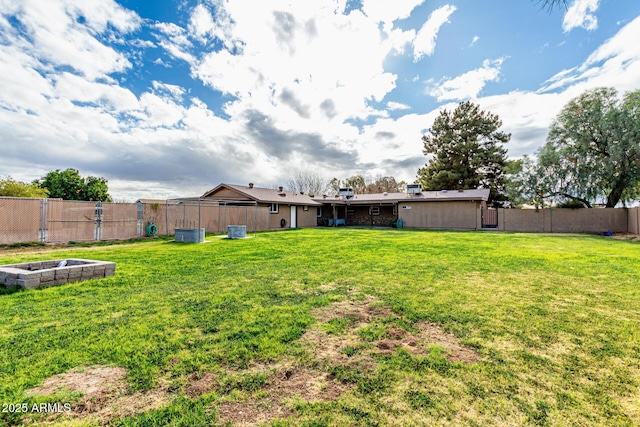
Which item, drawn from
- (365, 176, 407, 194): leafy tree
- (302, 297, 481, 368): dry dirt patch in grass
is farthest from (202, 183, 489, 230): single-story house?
(302, 297, 481, 368): dry dirt patch in grass

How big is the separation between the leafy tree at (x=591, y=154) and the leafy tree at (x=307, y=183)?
A: 27091 millimetres

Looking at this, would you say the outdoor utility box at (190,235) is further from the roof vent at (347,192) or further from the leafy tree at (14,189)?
the roof vent at (347,192)

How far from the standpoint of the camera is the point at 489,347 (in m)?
2.84

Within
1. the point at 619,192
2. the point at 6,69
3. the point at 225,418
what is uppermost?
the point at 6,69

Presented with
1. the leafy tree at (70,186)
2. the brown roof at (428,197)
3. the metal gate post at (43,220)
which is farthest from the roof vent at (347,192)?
the leafy tree at (70,186)

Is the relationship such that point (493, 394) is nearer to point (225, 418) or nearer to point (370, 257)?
point (225, 418)

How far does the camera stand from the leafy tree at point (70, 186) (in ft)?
99.3

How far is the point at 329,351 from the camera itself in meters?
2.79

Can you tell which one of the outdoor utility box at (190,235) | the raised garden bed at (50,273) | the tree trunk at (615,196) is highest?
the tree trunk at (615,196)

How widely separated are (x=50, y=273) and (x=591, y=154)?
1132 inches

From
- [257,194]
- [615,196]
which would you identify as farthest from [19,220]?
[615,196]

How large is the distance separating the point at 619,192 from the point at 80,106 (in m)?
32.2

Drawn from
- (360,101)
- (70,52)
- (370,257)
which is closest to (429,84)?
(360,101)

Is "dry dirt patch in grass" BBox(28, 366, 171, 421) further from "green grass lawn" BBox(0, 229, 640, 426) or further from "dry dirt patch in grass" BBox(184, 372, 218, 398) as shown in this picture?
"dry dirt patch in grass" BBox(184, 372, 218, 398)
